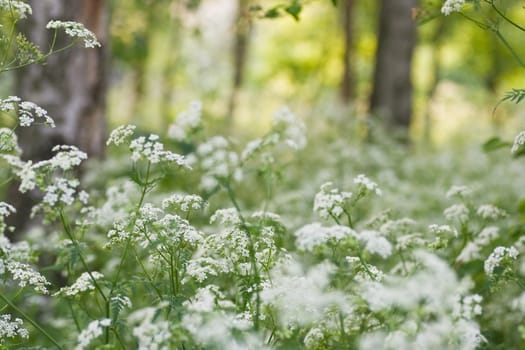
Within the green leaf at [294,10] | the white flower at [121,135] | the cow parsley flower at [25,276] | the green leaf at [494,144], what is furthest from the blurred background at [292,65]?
the cow parsley flower at [25,276]

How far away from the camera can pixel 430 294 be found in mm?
1773

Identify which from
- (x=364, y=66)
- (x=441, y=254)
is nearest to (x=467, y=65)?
(x=364, y=66)

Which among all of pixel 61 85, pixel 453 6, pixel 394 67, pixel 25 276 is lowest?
pixel 25 276

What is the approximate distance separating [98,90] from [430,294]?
511 cm

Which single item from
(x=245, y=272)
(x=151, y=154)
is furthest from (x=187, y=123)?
(x=245, y=272)

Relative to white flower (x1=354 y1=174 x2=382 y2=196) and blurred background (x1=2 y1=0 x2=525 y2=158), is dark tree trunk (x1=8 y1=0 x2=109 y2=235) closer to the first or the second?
blurred background (x1=2 y1=0 x2=525 y2=158)

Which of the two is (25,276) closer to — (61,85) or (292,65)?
(61,85)

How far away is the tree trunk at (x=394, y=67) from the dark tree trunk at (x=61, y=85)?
4641 mm

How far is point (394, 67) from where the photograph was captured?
977 cm

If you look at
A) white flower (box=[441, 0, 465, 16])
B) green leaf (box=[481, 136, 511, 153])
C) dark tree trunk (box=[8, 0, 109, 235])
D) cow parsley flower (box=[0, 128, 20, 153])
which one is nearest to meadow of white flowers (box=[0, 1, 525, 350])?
cow parsley flower (box=[0, 128, 20, 153])

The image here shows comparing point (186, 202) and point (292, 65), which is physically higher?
point (292, 65)

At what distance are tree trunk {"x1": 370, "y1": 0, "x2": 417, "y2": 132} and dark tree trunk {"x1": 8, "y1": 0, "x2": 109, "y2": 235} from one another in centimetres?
464

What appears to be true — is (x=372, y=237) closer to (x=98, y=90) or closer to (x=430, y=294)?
(x=430, y=294)

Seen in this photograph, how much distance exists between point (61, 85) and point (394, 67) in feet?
18.0
